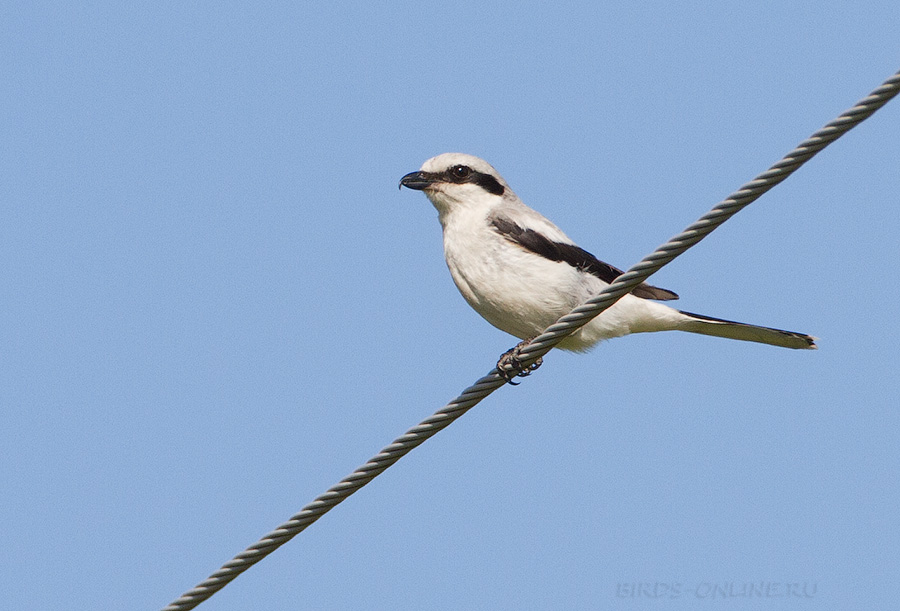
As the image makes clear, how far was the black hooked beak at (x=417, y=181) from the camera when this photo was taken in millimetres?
7055

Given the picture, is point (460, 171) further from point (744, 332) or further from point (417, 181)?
point (744, 332)

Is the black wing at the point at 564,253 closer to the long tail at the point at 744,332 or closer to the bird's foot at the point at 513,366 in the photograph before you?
the long tail at the point at 744,332

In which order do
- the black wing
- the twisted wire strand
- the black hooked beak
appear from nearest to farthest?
1. the twisted wire strand
2. the black wing
3. the black hooked beak

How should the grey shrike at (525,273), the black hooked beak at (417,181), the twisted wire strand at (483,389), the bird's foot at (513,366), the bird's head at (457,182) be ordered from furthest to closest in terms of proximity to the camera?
the black hooked beak at (417,181) < the bird's head at (457,182) < the grey shrike at (525,273) < the bird's foot at (513,366) < the twisted wire strand at (483,389)

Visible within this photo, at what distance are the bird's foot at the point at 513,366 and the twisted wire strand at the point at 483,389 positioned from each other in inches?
24.5

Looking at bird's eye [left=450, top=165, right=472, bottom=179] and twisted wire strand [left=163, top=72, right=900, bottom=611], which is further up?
bird's eye [left=450, top=165, right=472, bottom=179]

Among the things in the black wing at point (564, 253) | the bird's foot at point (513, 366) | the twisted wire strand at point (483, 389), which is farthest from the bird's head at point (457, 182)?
the twisted wire strand at point (483, 389)

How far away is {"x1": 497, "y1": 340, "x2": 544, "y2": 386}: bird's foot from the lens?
556 cm

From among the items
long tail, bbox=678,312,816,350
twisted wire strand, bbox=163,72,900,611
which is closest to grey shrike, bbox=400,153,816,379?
long tail, bbox=678,312,816,350

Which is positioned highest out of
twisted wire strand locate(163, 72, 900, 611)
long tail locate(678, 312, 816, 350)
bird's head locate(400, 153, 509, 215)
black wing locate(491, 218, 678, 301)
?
bird's head locate(400, 153, 509, 215)

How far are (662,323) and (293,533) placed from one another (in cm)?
322

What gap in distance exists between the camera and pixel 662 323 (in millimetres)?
6703

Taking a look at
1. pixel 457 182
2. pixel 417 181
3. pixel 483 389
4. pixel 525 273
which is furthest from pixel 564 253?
pixel 483 389

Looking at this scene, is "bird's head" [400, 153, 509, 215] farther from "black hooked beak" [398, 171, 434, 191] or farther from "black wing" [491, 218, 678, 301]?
"black wing" [491, 218, 678, 301]
